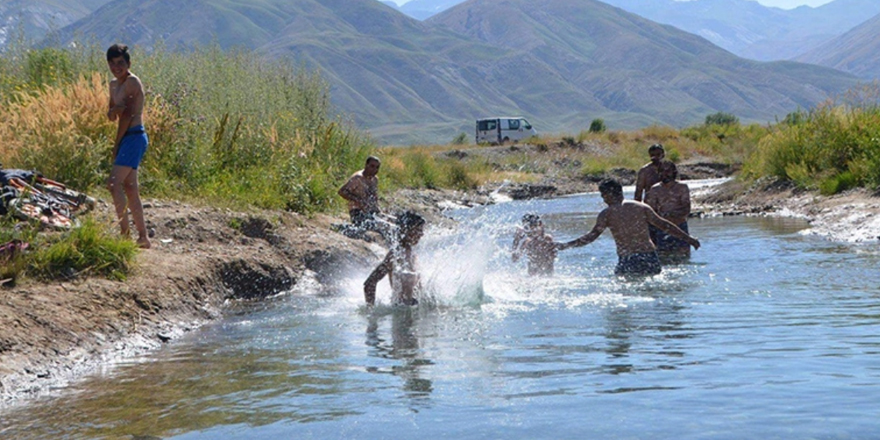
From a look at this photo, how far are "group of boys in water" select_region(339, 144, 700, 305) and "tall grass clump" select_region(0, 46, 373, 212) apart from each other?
1.28 metres

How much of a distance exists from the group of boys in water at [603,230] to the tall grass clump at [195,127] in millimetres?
1281

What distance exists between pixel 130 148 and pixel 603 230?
18.8ft

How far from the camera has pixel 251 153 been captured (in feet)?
56.4

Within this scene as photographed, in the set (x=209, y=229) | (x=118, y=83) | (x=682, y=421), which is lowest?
(x=682, y=421)

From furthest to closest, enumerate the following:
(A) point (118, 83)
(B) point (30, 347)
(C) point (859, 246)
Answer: (C) point (859, 246) < (A) point (118, 83) < (B) point (30, 347)

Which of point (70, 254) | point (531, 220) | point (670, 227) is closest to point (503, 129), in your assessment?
point (531, 220)

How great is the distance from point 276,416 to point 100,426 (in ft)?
3.32

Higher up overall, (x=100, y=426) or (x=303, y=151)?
(x=303, y=151)

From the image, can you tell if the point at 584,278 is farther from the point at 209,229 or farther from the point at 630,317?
the point at 209,229

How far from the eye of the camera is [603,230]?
1334 cm

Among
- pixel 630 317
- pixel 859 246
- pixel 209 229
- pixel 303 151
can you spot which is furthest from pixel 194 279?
pixel 859 246

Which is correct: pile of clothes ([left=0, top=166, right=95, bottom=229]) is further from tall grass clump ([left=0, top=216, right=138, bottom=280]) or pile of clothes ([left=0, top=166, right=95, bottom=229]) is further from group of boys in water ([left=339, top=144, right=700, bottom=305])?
group of boys in water ([left=339, top=144, right=700, bottom=305])

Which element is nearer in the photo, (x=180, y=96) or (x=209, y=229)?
(x=209, y=229)

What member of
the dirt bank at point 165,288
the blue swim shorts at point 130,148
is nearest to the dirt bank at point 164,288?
the dirt bank at point 165,288
